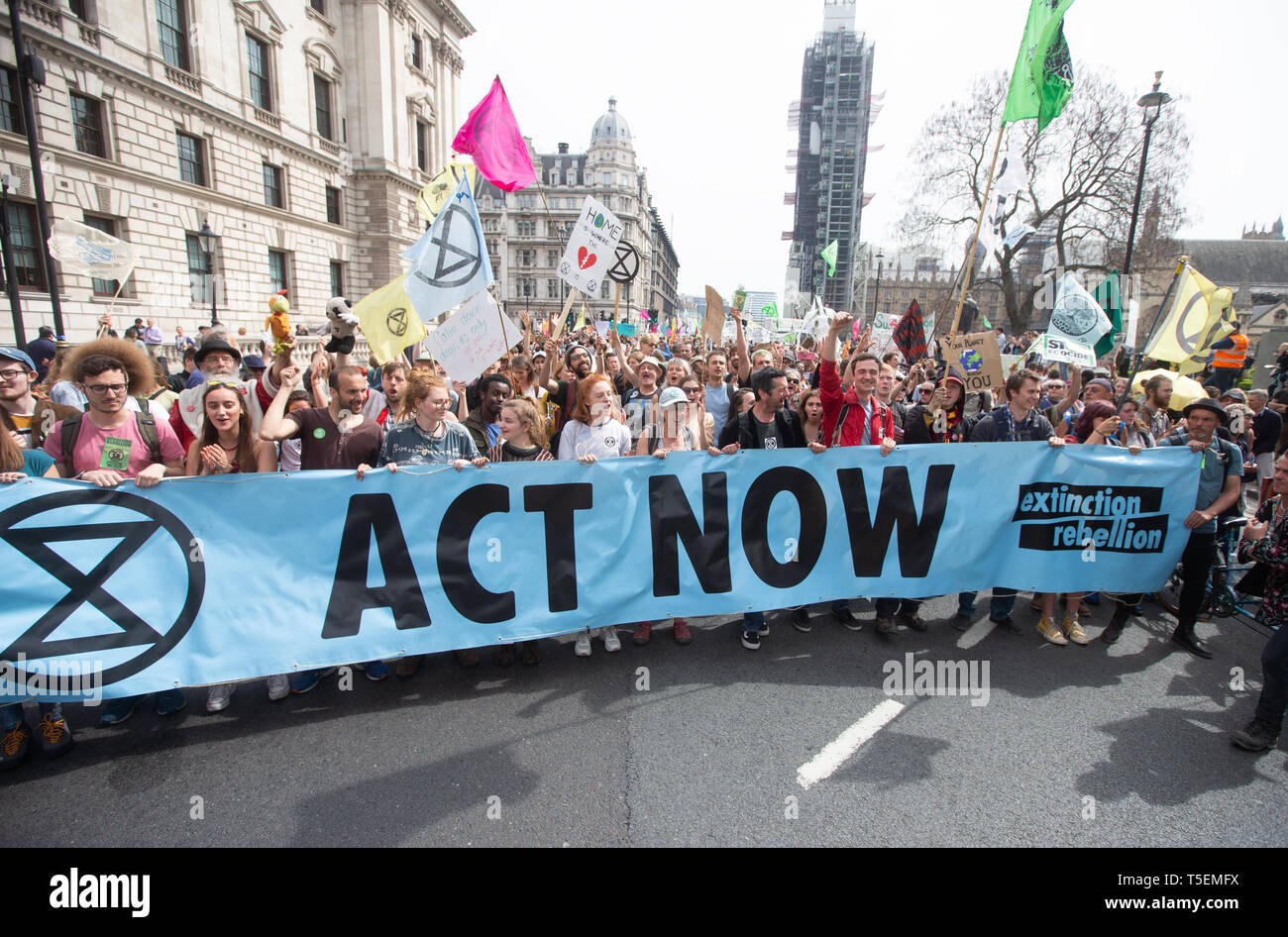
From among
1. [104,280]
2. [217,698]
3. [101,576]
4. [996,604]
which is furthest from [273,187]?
[996,604]

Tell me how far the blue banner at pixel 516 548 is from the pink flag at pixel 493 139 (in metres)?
4.15

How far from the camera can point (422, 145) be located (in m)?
38.6

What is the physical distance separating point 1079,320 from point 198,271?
95.0ft

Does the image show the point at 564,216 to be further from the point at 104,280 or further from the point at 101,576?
the point at 101,576

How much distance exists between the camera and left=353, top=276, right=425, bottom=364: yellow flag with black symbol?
5.32 meters

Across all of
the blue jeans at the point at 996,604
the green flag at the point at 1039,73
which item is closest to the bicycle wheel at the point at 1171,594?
the blue jeans at the point at 996,604

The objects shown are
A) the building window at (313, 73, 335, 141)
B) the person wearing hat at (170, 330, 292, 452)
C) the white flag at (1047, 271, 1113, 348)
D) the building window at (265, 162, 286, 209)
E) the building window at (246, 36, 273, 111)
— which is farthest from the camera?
the building window at (313, 73, 335, 141)

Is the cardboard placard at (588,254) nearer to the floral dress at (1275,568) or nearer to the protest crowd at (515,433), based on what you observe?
the protest crowd at (515,433)

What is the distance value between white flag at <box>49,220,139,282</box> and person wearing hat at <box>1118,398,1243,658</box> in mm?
13392

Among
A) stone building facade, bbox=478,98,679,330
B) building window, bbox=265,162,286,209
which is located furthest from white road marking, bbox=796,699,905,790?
stone building facade, bbox=478,98,679,330

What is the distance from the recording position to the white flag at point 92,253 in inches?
375

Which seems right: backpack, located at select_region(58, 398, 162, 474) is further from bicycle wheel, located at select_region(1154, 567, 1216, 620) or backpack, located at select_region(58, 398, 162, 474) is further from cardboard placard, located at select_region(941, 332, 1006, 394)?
bicycle wheel, located at select_region(1154, 567, 1216, 620)

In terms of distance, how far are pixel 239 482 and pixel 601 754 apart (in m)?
2.55
